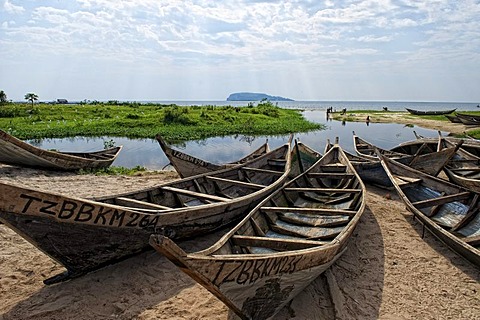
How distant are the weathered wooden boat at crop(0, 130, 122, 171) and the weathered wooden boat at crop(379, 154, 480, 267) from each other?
421 inches

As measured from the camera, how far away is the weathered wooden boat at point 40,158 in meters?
10.5

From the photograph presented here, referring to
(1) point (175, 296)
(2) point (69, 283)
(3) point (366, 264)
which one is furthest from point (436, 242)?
(2) point (69, 283)

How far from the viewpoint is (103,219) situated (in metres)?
4.24

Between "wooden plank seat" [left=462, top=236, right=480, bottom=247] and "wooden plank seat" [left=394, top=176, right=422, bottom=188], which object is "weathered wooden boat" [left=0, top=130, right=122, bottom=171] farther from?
"wooden plank seat" [left=462, top=236, right=480, bottom=247]

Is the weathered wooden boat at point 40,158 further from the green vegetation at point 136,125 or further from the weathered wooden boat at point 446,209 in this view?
the green vegetation at point 136,125

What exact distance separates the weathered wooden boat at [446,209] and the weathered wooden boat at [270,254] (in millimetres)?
1387

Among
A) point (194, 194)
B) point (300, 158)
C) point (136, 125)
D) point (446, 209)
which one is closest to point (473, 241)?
point (446, 209)

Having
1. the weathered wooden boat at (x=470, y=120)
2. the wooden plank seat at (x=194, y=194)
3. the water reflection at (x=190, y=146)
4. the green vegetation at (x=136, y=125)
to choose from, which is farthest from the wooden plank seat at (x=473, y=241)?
the weathered wooden boat at (x=470, y=120)

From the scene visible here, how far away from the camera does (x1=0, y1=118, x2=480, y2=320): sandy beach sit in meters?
4.45

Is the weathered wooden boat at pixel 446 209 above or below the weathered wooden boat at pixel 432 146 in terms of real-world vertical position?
below

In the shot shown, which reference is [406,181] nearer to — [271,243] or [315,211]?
[315,211]

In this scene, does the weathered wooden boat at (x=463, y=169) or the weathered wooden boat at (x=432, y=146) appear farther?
the weathered wooden boat at (x=432, y=146)

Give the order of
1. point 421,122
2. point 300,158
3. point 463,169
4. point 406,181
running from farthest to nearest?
point 421,122, point 300,158, point 463,169, point 406,181

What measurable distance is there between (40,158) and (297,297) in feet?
34.6
